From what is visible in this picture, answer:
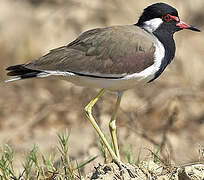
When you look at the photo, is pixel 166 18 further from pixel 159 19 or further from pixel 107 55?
pixel 107 55

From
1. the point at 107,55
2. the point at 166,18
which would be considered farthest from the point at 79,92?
the point at 107,55

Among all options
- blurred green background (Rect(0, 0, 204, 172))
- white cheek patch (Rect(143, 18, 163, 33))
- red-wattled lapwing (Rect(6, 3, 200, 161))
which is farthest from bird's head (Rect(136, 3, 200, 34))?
blurred green background (Rect(0, 0, 204, 172))

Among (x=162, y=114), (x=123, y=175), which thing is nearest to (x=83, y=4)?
(x=162, y=114)

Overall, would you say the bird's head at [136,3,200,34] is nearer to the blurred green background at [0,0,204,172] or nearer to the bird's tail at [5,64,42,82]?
the bird's tail at [5,64,42,82]

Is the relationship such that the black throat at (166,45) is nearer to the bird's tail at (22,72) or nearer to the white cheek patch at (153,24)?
the white cheek patch at (153,24)

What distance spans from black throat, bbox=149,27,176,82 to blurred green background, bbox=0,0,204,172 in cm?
209

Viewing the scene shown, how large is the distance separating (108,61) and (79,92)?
394cm

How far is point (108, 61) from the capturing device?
4.75 m

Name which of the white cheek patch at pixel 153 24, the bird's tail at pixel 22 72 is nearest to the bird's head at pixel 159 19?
the white cheek patch at pixel 153 24

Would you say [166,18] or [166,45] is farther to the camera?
[166,18]

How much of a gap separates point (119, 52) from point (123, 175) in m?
1.15

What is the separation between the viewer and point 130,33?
478cm

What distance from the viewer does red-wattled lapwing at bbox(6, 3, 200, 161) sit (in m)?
4.64

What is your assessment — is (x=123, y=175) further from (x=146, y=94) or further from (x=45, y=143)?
(x=146, y=94)
